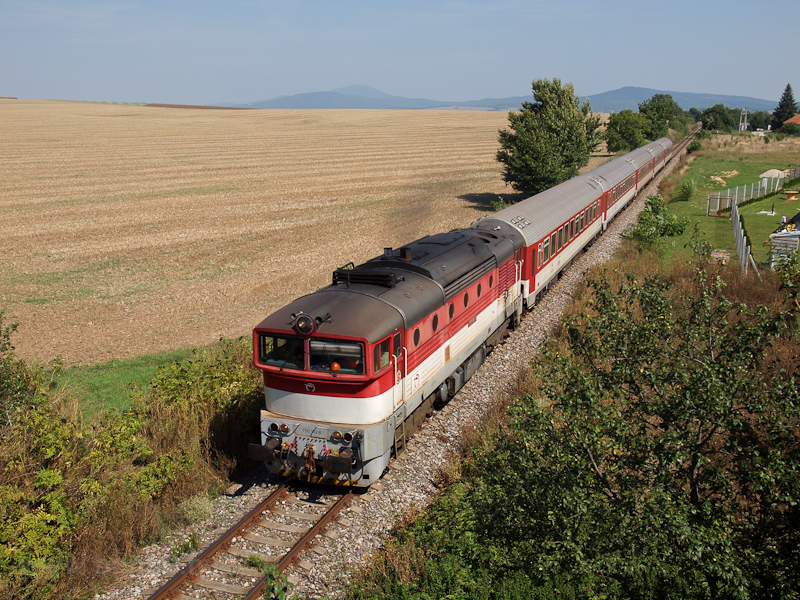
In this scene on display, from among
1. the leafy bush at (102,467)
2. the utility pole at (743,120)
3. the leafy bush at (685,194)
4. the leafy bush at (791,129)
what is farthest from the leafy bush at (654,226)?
the utility pole at (743,120)

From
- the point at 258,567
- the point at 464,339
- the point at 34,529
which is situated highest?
the point at 464,339

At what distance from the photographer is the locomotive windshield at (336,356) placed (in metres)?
10.4

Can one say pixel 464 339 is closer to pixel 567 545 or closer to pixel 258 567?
pixel 258 567

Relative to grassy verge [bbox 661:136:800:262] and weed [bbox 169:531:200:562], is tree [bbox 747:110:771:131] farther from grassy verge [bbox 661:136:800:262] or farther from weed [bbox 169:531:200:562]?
weed [bbox 169:531:200:562]

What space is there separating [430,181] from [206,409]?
146 feet

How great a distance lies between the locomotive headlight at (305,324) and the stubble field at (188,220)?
10.9 metres

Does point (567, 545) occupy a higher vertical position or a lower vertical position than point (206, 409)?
higher

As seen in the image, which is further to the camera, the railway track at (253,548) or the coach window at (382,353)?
the coach window at (382,353)

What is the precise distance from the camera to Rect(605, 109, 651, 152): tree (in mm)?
78606

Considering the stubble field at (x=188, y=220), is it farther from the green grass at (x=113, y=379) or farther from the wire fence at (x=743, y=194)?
the wire fence at (x=743, y=194)

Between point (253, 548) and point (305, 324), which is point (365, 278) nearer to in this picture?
point (305, 324)

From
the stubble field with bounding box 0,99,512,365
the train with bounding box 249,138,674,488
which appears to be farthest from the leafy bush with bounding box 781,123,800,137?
the train with bounding box 249,138,674,488

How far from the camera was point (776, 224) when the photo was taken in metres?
34.2

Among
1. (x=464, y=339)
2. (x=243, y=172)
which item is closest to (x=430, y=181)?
(x=243, y=172)
